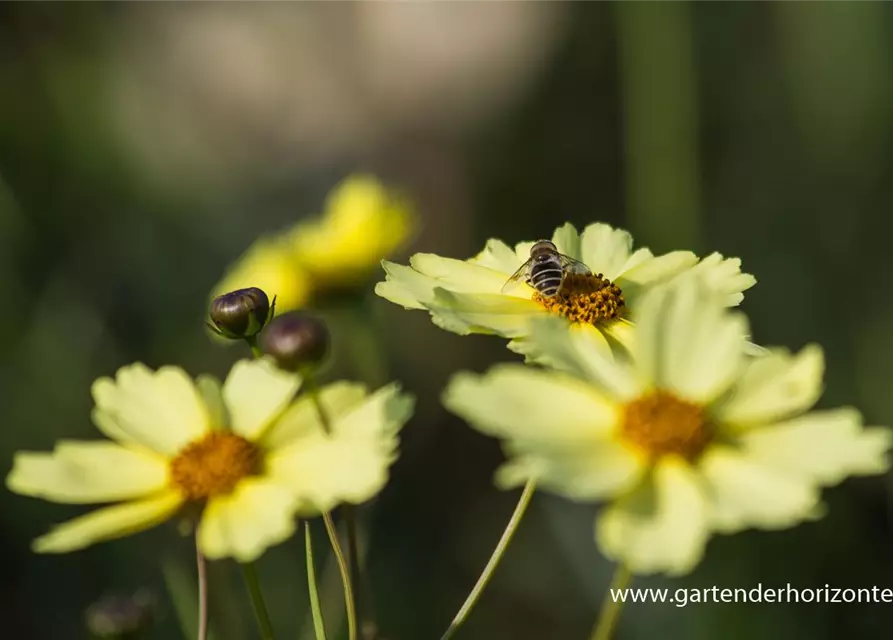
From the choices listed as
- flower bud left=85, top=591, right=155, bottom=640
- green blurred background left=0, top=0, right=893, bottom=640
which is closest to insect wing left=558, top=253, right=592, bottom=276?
flower bud left=85, top=591, right=155, bottom=640

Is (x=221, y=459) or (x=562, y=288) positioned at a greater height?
(x=562, y=288)

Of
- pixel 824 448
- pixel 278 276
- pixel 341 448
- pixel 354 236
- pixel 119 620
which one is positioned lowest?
pixel 119 620

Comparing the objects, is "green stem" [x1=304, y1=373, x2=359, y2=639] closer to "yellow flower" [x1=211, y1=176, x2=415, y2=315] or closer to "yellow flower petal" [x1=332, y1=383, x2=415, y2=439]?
"yellow flower petal" [x1=332, y1=383, x2=415, y2=439]

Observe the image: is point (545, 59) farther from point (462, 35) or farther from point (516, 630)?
point (516, 630)

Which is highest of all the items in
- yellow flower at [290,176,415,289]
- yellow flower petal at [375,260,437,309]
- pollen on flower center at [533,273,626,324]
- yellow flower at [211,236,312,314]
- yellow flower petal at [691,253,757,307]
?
yellow flower at [290,176,415,289]

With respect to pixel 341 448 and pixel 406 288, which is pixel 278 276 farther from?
pixel 341 448

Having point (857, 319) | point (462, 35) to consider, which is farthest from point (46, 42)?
point (857, 319)

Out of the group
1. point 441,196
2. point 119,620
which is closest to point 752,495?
point 119,620
